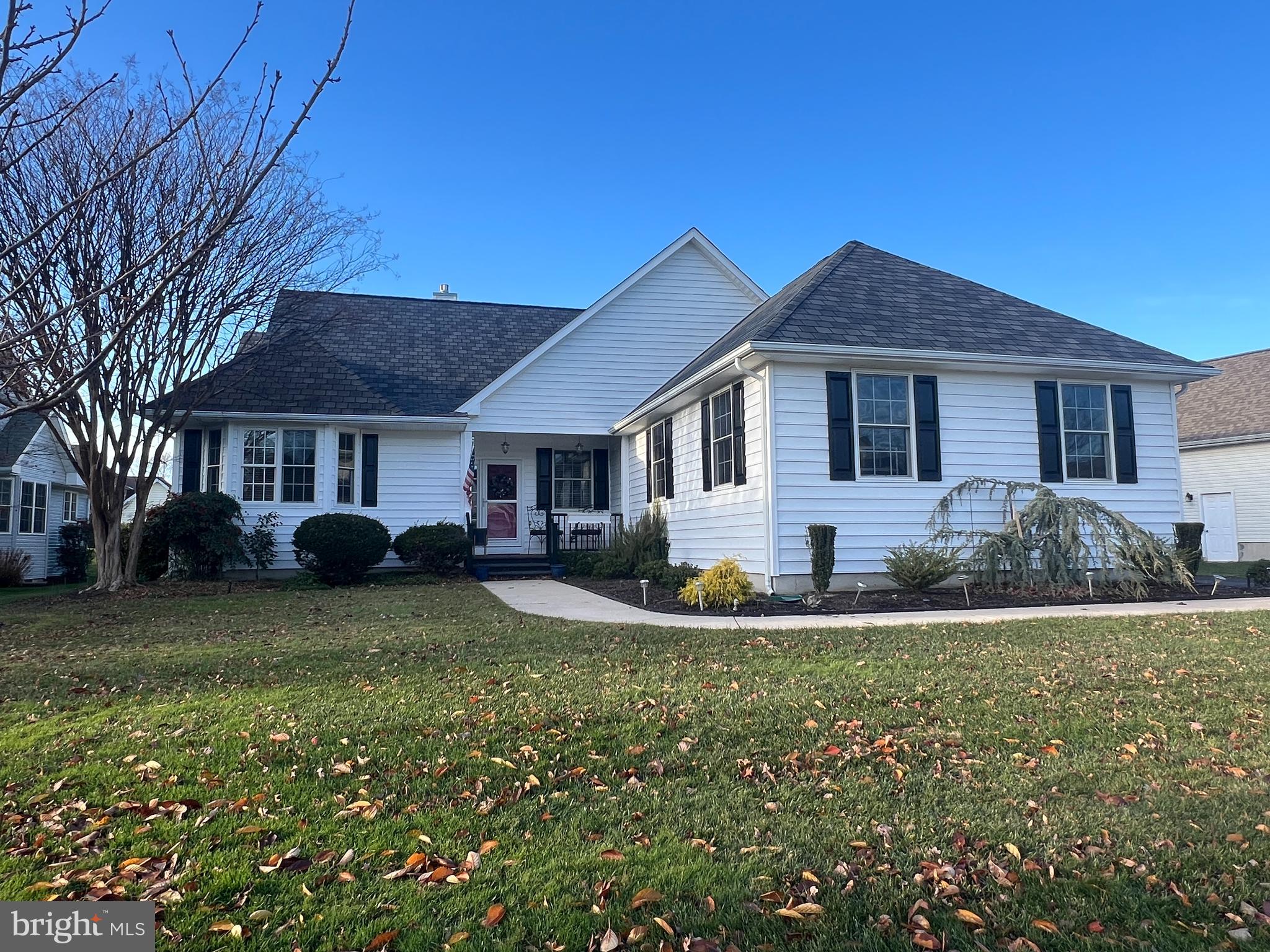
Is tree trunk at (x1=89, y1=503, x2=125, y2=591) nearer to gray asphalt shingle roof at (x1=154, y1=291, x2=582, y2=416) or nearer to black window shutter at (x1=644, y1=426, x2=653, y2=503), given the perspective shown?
gray asphalt shingle roof at (x1=154, y1=291, x2=582, y2=416)

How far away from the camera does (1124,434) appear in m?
12.3

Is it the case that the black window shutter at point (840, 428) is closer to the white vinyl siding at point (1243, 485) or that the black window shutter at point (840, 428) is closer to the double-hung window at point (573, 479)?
the double-hung window at point (573, 479)

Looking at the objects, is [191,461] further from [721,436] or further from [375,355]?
[721,436]

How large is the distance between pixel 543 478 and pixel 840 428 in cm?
844

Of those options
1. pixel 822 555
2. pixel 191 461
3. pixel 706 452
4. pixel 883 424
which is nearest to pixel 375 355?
pixel 191 461

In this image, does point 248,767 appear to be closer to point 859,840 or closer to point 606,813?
point 606,813

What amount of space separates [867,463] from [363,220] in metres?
10.2

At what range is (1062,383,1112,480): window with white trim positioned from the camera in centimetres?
1220

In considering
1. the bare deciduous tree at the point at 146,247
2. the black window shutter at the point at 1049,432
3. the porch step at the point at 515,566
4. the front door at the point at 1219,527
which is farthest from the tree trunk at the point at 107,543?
the front door at the point at 1219,527

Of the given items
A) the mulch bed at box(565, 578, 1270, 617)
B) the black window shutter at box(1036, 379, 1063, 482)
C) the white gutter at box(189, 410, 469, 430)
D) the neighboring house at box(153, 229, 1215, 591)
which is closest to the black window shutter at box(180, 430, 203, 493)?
the neighboring house at box(153, 229, 1215, 591)

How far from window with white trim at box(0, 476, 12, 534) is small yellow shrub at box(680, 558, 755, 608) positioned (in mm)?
18989

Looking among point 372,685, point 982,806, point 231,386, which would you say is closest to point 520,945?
point 982,806

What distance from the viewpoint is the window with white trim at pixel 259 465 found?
15.2 m

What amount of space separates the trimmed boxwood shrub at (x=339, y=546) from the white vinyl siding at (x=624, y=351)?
351 cm
